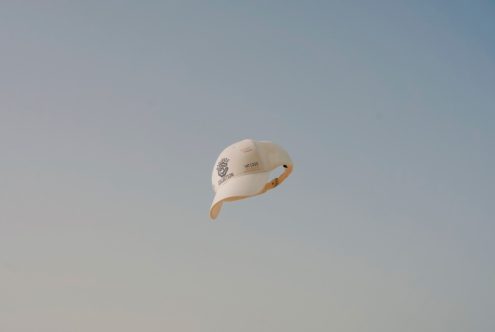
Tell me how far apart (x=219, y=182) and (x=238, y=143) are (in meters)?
1.38

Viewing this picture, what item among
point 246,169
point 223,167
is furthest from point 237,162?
point 223,167

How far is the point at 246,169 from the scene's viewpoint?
1752cm

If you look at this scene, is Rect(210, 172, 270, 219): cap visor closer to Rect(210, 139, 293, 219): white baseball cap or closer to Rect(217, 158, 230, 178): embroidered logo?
Rect(210, 139, 293, 219): white baseball cap

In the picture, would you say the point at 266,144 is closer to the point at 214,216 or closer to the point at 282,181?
the point at 282,181

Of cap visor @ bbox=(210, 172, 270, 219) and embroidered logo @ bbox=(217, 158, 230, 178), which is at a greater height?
embroidered logo @ bbox=(217, 158, 230, 178)

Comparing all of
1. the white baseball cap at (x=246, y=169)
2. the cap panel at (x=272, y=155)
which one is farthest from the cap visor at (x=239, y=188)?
the cap panel at (x=272, y=155)

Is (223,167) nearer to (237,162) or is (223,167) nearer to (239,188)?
(237,162)

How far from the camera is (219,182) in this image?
709 inches

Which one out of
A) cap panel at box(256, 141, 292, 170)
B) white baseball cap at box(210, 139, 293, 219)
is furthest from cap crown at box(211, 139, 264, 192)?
cap panel at box(256, 141, 292, 170)

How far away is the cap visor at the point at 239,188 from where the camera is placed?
16.7 metres

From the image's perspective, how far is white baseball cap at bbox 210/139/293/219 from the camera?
55.7 ft

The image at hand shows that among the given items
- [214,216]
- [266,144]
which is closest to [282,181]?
[266,144]

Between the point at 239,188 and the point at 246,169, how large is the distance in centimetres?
92

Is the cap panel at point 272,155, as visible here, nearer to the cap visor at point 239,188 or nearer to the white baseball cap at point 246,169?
the white baseball cap at point 246,169
